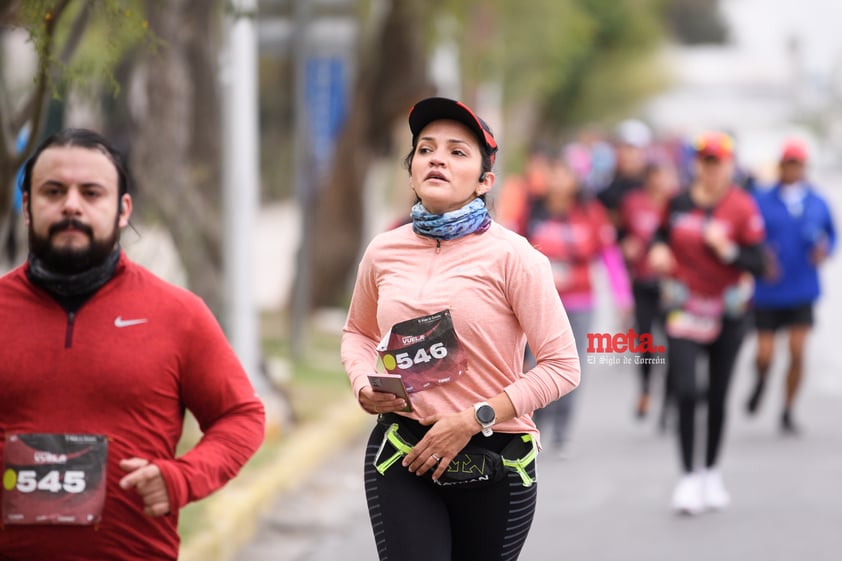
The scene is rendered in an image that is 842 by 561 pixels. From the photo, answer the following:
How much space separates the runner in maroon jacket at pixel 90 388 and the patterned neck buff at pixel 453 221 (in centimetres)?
68

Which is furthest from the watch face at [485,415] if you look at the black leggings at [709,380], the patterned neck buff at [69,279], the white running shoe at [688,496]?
the white running shoe at [688,496]

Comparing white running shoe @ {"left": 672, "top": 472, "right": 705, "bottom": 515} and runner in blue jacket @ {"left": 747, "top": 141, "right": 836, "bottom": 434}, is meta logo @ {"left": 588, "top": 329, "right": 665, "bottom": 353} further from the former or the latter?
runner in blue jacket @ {"left": 747, "top": 141, "right": 836, "bottom": 434}

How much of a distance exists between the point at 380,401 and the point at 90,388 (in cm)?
78

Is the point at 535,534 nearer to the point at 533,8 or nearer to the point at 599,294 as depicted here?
the point at 599,294

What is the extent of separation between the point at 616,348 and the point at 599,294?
17.1 metres

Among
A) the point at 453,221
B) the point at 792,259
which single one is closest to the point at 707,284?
the point at 792,259

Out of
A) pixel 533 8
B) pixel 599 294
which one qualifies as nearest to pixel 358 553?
pixel 599 294

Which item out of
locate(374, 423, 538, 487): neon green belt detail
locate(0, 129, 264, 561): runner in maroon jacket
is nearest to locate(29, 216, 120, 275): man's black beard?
locate(0, 129, 264, 561): runner in maroon jacket

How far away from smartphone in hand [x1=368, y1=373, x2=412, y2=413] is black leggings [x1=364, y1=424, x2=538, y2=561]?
231 mm

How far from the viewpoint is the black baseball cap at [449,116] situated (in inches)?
152

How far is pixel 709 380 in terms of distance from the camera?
7762 millimetres

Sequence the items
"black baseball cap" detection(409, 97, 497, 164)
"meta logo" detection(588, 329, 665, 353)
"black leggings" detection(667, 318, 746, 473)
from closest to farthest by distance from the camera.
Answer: "black baseball cap" detection(409, 97, 497, 164)
"meta logo" detection(588, 329, 665, 353)
"black leggings" detection(667, 318, 746, 473)

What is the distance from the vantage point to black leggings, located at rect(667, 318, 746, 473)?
25.3ft

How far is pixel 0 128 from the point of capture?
539 cm
